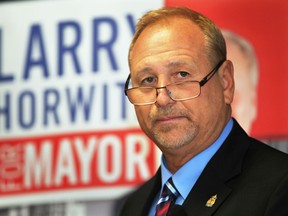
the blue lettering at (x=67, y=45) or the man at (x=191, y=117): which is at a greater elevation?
the man at (x=191, y=117)

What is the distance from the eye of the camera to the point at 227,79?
2064 mm

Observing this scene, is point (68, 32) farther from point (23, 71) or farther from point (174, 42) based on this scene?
point (174, 42)

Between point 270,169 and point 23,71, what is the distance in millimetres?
1829

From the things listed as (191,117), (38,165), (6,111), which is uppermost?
(191,117)

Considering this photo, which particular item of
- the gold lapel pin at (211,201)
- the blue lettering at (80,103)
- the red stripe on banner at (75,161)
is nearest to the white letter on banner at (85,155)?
the red stripe on banner at (75,161)

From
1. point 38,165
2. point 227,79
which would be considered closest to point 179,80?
point 227,79

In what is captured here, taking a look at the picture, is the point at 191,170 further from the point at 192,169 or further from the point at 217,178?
the point at 217,178

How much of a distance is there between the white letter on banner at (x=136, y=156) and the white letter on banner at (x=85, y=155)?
0.56ft

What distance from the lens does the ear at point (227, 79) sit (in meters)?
2.05

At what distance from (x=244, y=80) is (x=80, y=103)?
748mm

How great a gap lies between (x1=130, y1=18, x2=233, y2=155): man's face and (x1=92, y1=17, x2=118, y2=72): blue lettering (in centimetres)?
123

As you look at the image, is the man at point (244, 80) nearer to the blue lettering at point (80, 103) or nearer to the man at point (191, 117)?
the blue lettering at point (80, 103)

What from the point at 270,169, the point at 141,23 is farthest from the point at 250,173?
the point at 141,23

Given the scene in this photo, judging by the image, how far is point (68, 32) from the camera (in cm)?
336
